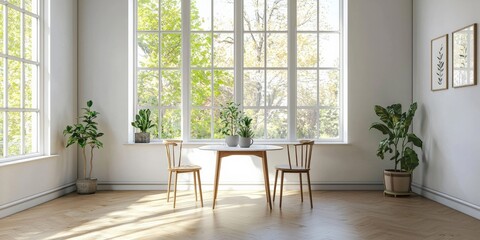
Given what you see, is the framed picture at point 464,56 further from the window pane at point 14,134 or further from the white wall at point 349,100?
the window pane at point 14,134

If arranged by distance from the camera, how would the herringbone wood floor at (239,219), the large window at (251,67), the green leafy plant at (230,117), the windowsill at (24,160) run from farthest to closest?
the large window at (251,67), the green leafy plant at (230,117), the windowsill at (24,160), the herringbone wood floor at (239,219)

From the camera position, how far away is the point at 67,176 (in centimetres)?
620

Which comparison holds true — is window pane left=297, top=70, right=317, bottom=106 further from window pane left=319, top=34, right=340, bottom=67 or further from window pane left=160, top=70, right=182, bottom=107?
Answer: window pane left=160, top=70, right=182, bottom=107

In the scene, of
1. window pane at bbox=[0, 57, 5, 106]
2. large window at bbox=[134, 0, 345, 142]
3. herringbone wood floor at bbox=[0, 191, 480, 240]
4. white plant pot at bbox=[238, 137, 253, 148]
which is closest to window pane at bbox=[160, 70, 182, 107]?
large window at bbox=[134, 0, 345, 142]

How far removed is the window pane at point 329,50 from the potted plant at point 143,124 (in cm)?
271

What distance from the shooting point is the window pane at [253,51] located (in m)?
6.70

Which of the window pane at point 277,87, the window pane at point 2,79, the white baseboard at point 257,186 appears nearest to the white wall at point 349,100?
the white baseboard at point 257,186

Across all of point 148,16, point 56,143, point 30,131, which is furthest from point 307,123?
point 30,131

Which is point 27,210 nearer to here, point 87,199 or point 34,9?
point 87,199

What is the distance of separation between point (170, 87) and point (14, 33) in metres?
2.26

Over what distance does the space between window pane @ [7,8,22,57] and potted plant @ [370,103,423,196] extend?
4.64 metres

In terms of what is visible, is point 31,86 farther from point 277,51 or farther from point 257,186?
point 277,51

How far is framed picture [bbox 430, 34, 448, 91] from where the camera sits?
5.45 m

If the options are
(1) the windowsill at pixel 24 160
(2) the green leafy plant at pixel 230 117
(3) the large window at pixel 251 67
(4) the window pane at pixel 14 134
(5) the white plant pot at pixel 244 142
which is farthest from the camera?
(3) the large window at pixel 251 67
